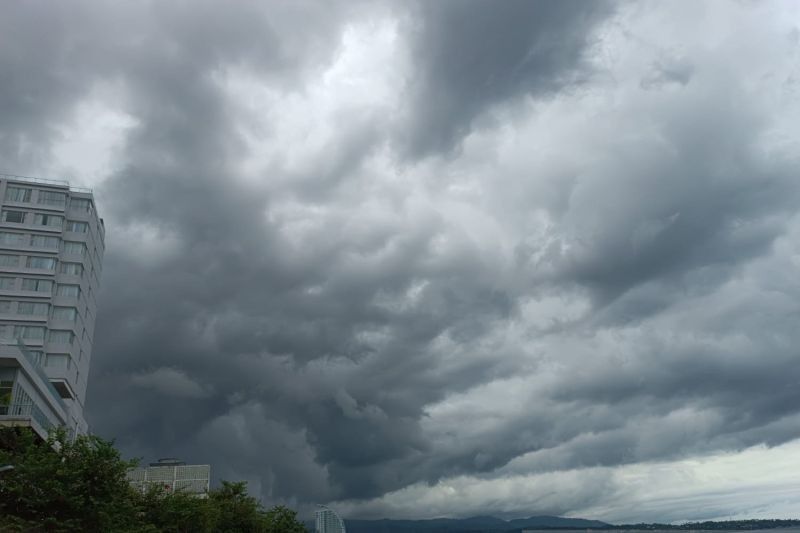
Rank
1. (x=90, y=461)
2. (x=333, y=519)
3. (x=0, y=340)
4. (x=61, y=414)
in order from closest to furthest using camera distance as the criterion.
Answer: (x=90, y=461)
(x=61, y=414)
(x=0, y=340)
(x=333, y=519)

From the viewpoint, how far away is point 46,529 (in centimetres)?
4831

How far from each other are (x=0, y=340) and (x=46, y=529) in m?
64.5

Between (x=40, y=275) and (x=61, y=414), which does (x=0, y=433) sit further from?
(x=40, y=275)

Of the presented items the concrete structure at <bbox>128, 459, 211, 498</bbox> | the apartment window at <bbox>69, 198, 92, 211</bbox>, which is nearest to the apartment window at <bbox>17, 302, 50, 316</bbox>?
the apartment window at <bbox>69, 198, 92, 211</bbox>

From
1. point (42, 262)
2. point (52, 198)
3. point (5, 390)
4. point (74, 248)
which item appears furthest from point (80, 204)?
point (5, 390)

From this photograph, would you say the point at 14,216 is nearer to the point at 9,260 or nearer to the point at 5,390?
the point at 9,260

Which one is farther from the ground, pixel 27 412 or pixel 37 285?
pixel 37 285

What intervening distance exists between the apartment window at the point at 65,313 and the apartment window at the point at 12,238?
38.1 ft

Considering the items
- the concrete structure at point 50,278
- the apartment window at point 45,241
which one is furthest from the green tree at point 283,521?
the apartment window at point 45,241

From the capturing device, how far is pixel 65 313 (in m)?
109

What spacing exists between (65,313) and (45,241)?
1180cm

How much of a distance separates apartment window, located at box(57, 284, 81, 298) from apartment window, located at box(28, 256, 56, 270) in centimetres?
333

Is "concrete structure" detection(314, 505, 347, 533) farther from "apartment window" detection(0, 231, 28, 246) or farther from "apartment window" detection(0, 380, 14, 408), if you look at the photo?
"apartment window" detection(0, 380, 14, 408)

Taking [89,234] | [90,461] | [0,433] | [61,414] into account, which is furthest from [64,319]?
[90,461]
